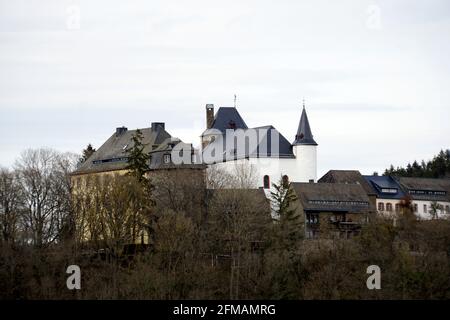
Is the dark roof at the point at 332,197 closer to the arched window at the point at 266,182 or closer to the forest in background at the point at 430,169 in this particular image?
the arched window at the point at 266,182

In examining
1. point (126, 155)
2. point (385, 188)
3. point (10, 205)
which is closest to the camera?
point (10, 205)

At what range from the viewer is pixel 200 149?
11300cm

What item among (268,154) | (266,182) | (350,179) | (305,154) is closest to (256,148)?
(268,154)

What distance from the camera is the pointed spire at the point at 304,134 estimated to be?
108m

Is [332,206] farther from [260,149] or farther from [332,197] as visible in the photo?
[260,149]

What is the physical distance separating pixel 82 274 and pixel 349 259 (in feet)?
53.7

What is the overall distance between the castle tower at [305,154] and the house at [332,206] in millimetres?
2339

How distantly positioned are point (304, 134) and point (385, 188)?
11.1 meters

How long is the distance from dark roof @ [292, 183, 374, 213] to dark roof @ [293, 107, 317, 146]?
4.16 meters

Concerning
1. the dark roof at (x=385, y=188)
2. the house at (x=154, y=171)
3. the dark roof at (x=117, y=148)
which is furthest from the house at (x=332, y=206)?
the dark roof at (x=117, y=148)

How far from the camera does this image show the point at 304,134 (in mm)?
108250

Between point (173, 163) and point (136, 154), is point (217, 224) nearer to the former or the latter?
point (136, 154)
